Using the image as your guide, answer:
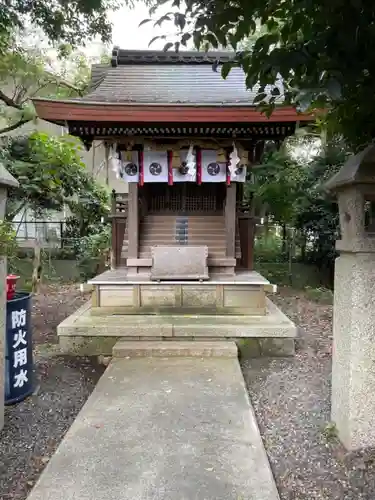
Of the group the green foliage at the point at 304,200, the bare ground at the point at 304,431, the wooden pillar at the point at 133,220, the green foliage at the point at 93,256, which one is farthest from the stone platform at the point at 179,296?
the green foliage at the point at 93,256

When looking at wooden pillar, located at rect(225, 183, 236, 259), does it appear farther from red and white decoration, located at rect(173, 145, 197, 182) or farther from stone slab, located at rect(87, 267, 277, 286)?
red and white decoration, located at rect(173, 145, 197, 182)

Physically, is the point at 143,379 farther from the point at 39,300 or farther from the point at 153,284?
the point at 39,300

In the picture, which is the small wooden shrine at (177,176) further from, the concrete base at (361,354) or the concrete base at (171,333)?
the concrete base at (361,354)

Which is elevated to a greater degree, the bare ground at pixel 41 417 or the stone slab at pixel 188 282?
the stone slab at pixel 188 282

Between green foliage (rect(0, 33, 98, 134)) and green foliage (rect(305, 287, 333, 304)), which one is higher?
green foliage (rect(0, 33, 98, 134))

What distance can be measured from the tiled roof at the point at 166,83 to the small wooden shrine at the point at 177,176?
0.8 inches

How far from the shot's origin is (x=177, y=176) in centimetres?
675

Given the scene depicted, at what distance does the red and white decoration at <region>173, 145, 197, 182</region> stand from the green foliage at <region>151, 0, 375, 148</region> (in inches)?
170

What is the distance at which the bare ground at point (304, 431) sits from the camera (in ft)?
7.88

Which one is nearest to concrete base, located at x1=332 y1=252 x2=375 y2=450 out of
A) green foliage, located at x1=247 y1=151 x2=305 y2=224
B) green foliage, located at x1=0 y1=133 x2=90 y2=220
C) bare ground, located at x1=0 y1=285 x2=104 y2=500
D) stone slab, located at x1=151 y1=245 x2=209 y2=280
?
bare ground, located at x1=0 y1=285 x2=104 y2=500

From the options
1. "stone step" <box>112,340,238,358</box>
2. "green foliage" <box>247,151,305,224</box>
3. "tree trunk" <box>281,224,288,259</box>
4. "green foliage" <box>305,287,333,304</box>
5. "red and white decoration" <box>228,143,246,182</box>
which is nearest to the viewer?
"stone step" <box>112,340,238,358</box>

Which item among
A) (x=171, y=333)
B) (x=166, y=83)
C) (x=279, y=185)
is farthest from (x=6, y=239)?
(x=279, y=185)

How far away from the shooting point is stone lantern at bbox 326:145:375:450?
8.48 ft

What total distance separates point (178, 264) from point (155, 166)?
1742mm
